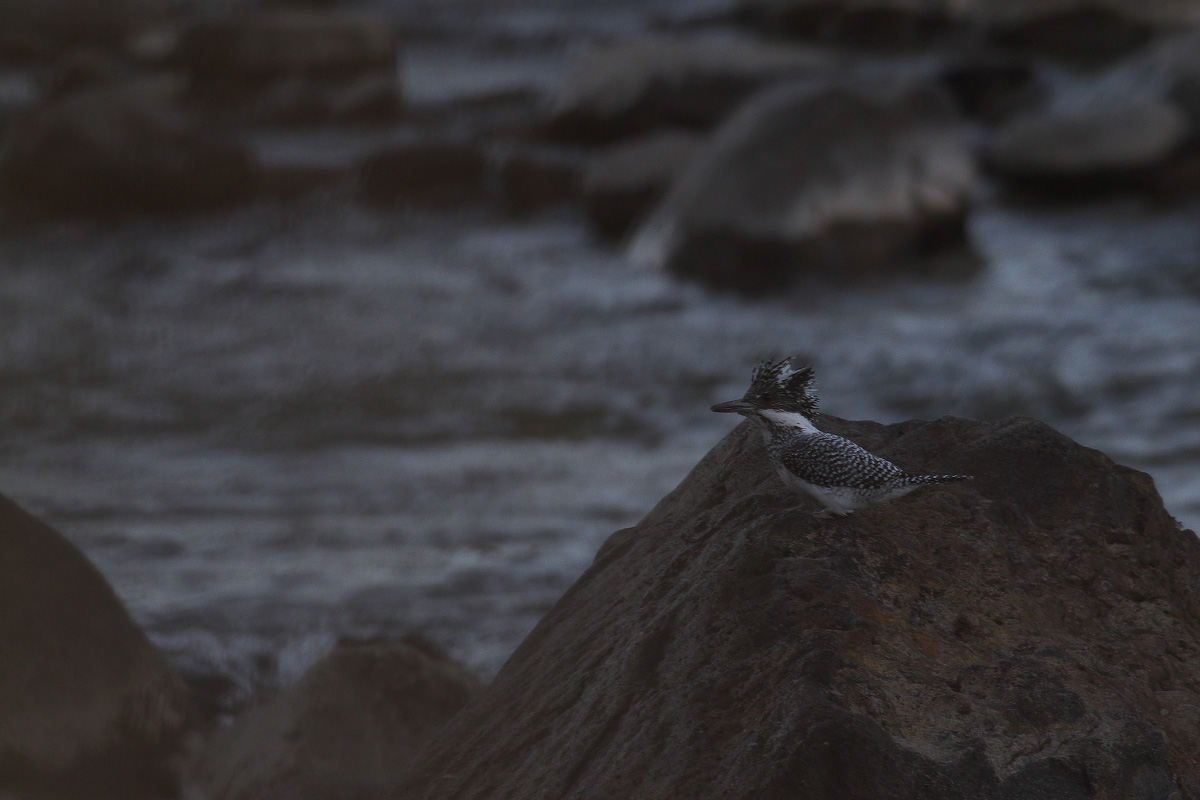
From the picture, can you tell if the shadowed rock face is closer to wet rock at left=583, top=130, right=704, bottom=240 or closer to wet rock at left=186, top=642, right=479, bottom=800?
wet rock at left=186, top=642, right=479, bottom=800

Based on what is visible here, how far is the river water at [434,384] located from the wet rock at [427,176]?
391 mm

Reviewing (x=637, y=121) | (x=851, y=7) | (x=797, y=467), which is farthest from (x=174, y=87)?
(x=797, y=467)

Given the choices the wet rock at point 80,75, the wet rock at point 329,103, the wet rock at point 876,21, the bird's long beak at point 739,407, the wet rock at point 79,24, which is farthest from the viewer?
the wet rock at point 79,24

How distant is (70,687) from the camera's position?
3.58 m

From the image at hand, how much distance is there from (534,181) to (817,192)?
4.15 m

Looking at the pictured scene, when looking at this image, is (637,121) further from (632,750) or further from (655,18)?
(632,750)

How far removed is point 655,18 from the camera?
18.5 meters

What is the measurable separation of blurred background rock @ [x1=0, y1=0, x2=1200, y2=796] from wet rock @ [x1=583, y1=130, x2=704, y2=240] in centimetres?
4

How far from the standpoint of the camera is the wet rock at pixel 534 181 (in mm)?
12641

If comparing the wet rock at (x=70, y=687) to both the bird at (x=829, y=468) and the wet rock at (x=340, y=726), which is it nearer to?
the wet rock at (x=340, y=726)

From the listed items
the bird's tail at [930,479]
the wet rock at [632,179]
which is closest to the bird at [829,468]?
the bird's tail at [930,479]

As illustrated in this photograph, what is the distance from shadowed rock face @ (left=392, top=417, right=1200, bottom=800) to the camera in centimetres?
221

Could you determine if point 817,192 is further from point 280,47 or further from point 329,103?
point 280,47

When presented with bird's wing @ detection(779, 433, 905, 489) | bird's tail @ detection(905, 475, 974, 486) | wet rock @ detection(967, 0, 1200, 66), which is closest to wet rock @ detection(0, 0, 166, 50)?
wet rock @ detection(967, 0, 1200, 66)
